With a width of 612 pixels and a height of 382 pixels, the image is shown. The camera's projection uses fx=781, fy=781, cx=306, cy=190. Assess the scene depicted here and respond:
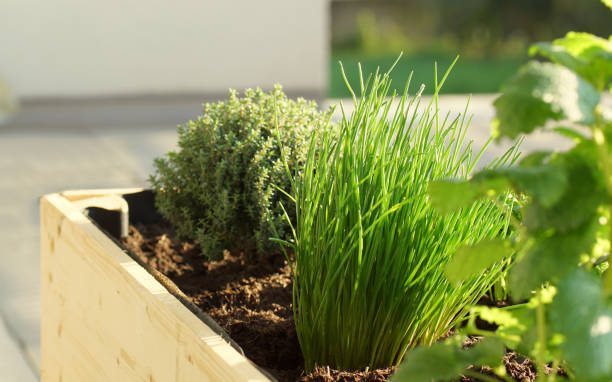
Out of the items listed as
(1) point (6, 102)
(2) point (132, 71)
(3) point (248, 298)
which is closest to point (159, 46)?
(2) point (132, 71)

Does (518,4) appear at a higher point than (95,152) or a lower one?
higher

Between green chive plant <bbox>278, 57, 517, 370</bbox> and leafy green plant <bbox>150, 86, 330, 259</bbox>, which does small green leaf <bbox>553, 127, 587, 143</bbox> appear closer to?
green chive plant <bbox>278, 57, 517, 370</bbox>

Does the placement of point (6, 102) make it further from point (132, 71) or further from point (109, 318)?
point (109, 318)

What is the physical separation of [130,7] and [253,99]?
544cm

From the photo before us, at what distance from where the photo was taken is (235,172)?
160 centimetres

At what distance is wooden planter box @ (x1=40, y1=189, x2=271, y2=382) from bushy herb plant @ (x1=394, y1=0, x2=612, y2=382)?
328mm

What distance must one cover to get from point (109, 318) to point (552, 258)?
0.88 metres

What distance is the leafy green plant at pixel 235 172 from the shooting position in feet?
5.19

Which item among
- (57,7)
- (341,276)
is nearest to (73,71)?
(57,7)

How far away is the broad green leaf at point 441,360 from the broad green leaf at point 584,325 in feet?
0.40

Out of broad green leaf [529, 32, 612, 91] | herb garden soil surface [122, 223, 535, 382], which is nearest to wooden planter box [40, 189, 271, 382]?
herb garden soil surface [122, 223, 535, 382]

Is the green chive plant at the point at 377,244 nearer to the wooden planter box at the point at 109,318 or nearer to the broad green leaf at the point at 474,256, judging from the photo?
the wooden planter box at the point at 109,318

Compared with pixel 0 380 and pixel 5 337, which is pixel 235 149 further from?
pixel 5 337

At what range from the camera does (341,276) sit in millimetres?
1161
